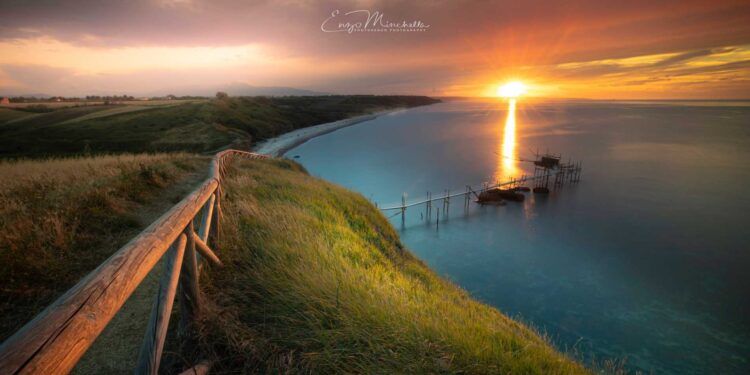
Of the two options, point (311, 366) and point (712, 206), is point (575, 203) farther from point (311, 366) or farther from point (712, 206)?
point (311, 366)

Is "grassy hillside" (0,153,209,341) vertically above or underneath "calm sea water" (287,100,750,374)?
above

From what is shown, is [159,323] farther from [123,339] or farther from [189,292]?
[123,339]

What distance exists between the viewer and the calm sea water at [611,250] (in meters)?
20.9

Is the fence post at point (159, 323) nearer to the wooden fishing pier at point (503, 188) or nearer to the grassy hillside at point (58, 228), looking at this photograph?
the grassy hillside at point (58, 228)

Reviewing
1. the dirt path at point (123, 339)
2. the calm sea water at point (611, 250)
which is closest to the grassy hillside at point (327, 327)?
the dirt path at point (123, 339)

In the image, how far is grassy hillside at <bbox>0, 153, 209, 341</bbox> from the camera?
421cm

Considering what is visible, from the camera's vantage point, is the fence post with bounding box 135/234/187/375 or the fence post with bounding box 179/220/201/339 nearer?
the fence post with bounding box 135/234/187/375

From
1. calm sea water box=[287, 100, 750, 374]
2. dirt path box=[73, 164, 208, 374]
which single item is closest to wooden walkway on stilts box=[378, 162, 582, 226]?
calm sea water box=[287, 100, 750, 374]

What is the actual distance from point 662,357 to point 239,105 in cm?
9168

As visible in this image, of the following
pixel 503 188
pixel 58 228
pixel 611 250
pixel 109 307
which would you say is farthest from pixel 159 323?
pixel 503 188

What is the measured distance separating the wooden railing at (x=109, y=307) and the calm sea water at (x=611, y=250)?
6901mm

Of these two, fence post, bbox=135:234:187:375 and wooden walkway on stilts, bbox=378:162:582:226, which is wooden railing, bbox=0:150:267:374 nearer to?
fence post, bbox=135:234:187:375

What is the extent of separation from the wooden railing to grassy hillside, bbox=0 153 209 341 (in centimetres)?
244

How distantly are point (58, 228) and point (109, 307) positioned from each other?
5285mm
